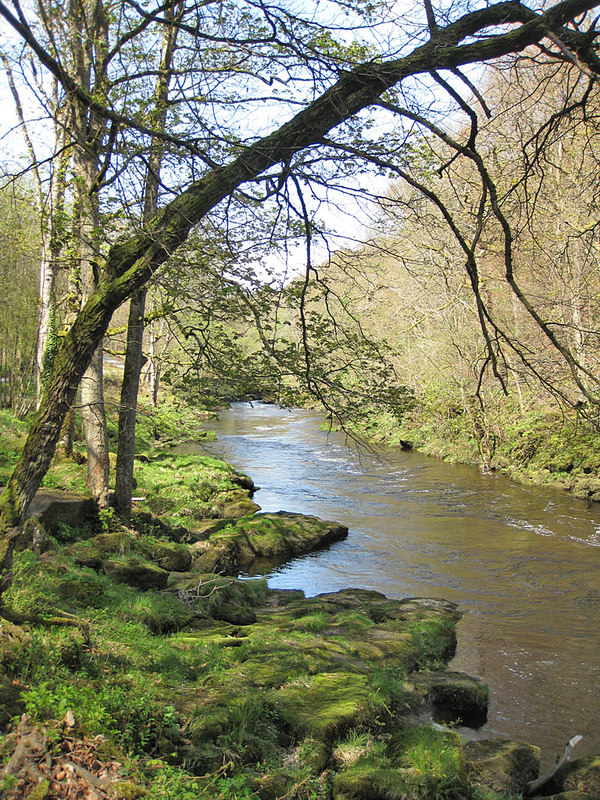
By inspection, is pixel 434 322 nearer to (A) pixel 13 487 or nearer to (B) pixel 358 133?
(B) pixel 358 133

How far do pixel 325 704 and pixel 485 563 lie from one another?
6.93m

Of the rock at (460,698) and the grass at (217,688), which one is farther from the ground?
the grass at (217,688)

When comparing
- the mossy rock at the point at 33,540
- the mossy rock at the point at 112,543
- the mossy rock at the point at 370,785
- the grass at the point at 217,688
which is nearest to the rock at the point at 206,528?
the mossy rock at the point at 112,543

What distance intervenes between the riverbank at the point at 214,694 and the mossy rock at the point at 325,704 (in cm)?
1

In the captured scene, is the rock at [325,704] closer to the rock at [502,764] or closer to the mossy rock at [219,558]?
the rock at [502,764]

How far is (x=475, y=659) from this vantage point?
7180mm

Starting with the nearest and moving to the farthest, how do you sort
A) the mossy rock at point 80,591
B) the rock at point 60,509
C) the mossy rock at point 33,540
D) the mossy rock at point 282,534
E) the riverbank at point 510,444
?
1. the mossy rock at point 80,591
2. the mossy rock at point 33,540
3. the rock at point 60,509
4. the mossy rock at point 282,534
5. the riverbank at point 510,444

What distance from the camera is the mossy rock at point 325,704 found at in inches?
168

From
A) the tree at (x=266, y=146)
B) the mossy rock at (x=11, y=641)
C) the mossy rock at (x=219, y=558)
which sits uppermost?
the tree at (x=266, y=146)

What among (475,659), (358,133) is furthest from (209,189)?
(475,659)

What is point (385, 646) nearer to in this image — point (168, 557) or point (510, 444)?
A: point (168, 557)

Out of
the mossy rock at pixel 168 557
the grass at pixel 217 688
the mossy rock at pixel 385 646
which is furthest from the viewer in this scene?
the mossy rock at pixel 168 557

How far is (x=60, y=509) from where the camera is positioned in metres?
8.59

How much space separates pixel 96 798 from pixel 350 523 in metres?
11.0
